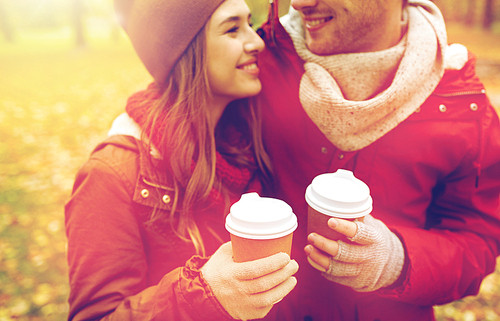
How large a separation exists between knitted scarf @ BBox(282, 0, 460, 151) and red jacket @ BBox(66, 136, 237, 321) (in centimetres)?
98

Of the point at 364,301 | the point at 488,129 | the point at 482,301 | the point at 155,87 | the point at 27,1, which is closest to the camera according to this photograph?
the point at 488,129

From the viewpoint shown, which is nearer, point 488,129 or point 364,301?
point 488,129

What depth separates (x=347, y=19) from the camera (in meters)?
1.80

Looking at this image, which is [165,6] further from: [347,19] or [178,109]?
[347,19]

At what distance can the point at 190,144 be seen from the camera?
6.06ft

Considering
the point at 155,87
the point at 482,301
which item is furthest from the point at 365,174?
the point at 482,301

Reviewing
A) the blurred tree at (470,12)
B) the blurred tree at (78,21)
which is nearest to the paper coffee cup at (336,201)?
the blurred tree at (78,21)

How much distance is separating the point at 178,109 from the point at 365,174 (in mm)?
1173

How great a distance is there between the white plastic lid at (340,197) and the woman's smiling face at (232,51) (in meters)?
0.86

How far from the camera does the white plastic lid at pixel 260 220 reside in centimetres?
121

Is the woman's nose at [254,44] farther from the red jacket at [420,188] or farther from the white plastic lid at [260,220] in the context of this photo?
the white plastic lid at [260,220]

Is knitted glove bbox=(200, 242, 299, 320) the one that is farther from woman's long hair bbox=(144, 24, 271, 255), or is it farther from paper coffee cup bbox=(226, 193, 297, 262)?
woman's long hair bbox=(144, 24, 271, 255)

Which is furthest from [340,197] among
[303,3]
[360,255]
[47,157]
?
[47,157]

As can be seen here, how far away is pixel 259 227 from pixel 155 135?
89cm
